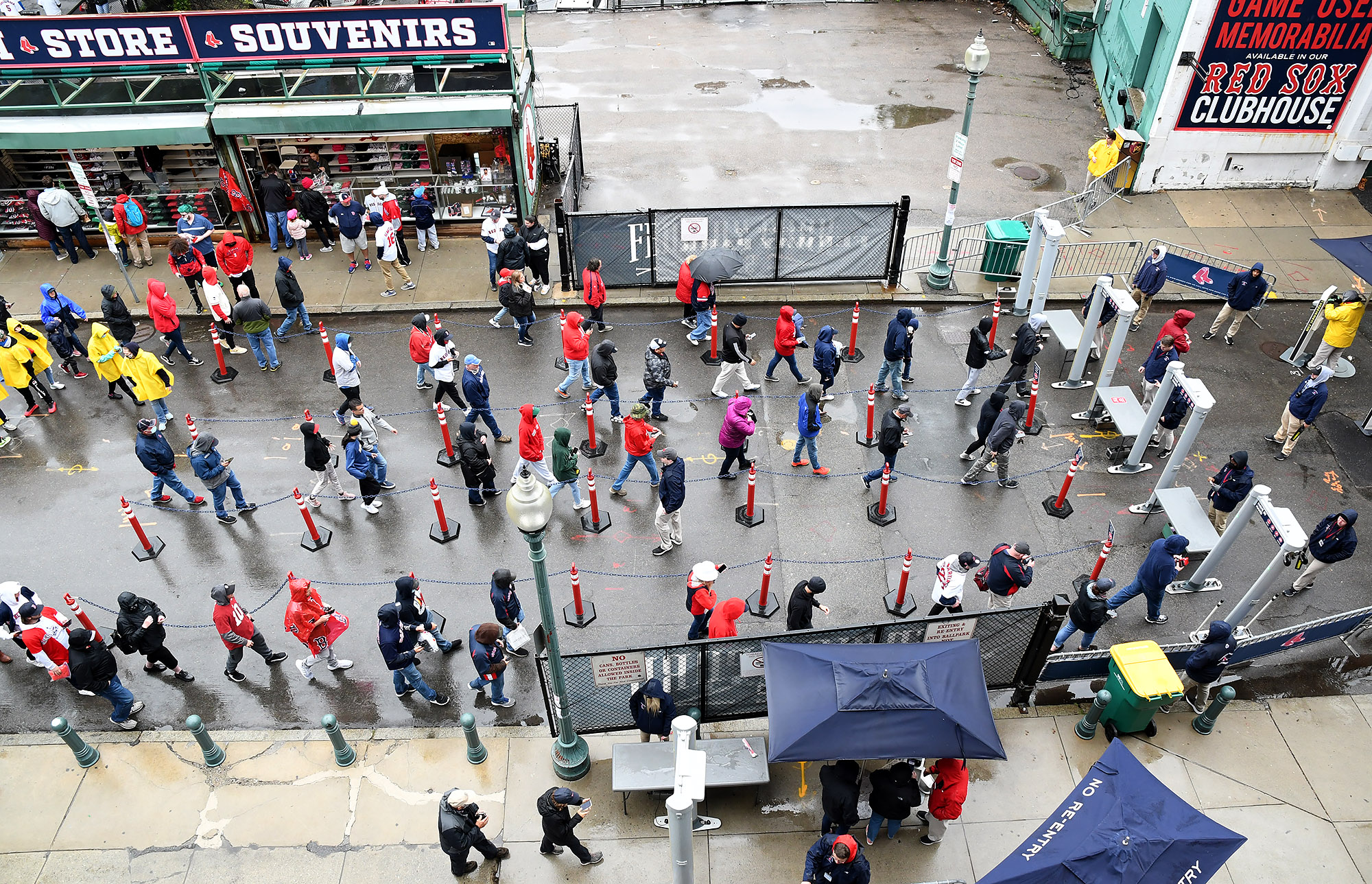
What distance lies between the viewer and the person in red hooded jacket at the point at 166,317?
51.3 feet

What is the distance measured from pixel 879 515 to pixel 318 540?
26.2ft

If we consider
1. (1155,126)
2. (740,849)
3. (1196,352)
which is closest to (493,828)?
(740,849)

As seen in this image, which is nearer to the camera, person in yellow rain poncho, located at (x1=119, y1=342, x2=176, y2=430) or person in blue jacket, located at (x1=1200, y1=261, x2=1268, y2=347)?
person in yellow rain poncho, located at (x1=119, y1=342, x2=176, y2=430)

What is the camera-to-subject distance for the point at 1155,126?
67.7 ft

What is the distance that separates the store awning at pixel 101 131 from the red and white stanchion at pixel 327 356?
524cm

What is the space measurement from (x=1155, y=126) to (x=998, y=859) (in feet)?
56.1

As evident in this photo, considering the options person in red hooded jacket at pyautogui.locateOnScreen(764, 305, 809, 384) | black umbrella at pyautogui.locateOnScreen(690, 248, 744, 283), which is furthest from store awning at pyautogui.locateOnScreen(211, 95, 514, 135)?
person in red hooded jacket at pyautogui.locateOnScreen(764, 305, 809, 384)

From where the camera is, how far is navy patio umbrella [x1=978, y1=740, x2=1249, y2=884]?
24.8 ft

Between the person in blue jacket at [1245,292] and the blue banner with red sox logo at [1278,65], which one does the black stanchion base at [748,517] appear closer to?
the person in blue jacket at [1245,292]

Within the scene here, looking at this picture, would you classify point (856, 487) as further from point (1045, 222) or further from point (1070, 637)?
point (1045, 222)

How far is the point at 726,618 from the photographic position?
411 inches

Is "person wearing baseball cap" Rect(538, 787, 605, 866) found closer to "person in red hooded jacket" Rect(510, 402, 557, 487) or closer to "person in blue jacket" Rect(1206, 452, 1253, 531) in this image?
"person in red hooded jacket" Rect(510, 402, 557, 487)

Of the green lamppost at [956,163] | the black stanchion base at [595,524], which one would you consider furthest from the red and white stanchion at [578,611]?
the green lamppost at [956,163]

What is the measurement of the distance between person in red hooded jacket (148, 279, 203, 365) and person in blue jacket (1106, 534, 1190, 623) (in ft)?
49.1
